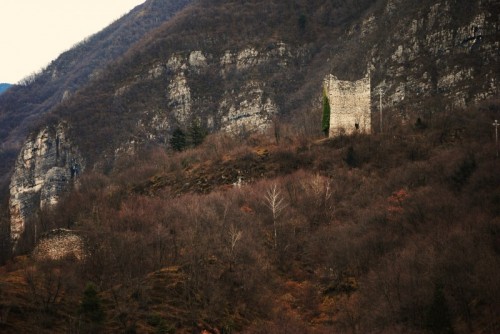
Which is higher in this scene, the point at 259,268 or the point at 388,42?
the point at 388,42

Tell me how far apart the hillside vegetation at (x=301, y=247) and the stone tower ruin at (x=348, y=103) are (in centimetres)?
158

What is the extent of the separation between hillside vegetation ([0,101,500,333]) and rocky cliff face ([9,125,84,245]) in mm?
47385

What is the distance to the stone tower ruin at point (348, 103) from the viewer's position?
6388 centimetres

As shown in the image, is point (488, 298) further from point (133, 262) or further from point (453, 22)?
point (453, 22)

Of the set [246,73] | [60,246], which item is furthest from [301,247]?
[246,73]

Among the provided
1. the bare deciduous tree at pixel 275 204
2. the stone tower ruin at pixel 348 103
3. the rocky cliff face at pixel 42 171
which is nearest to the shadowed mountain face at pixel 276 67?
the rocky cliff face at pixel 42 171

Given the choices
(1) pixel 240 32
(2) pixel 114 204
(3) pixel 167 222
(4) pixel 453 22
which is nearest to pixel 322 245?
(3) pixel 167 222

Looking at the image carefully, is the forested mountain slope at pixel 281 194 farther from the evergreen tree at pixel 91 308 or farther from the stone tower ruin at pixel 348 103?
the stone tower ruin at pixel 348 103

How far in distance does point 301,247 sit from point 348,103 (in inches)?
792

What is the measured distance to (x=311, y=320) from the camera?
40.2 m

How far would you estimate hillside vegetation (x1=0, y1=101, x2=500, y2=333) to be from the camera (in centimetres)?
3375

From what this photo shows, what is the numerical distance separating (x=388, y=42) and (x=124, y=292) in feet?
235

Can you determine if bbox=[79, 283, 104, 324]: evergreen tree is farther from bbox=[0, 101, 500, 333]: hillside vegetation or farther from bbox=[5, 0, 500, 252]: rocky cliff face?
bbox=[5, 0, 500, 252]: rocky cliff face

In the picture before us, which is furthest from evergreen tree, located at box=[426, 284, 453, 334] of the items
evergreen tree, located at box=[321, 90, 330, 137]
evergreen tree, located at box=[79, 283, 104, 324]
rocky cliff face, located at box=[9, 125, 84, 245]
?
rocky cliff face, located at box=[9, 125, 84, 245]
